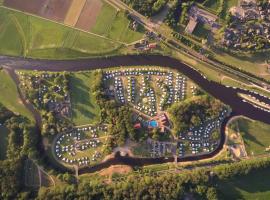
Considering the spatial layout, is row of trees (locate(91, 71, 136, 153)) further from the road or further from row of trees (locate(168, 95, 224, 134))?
the road

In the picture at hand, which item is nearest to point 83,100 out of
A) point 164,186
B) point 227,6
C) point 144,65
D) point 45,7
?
point 144,65

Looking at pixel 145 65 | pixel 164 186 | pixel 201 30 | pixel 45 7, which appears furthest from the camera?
pixel 45 7

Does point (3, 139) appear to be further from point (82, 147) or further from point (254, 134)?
point (254, 134)

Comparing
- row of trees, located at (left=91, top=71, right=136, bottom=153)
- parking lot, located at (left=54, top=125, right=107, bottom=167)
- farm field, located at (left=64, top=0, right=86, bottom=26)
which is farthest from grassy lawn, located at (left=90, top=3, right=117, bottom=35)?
parking lot, located at (left=54, top=125, right=107, bottom=167)

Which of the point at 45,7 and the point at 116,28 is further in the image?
the point at 45,7

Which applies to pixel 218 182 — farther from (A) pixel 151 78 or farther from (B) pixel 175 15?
(B) pixel 175 15
